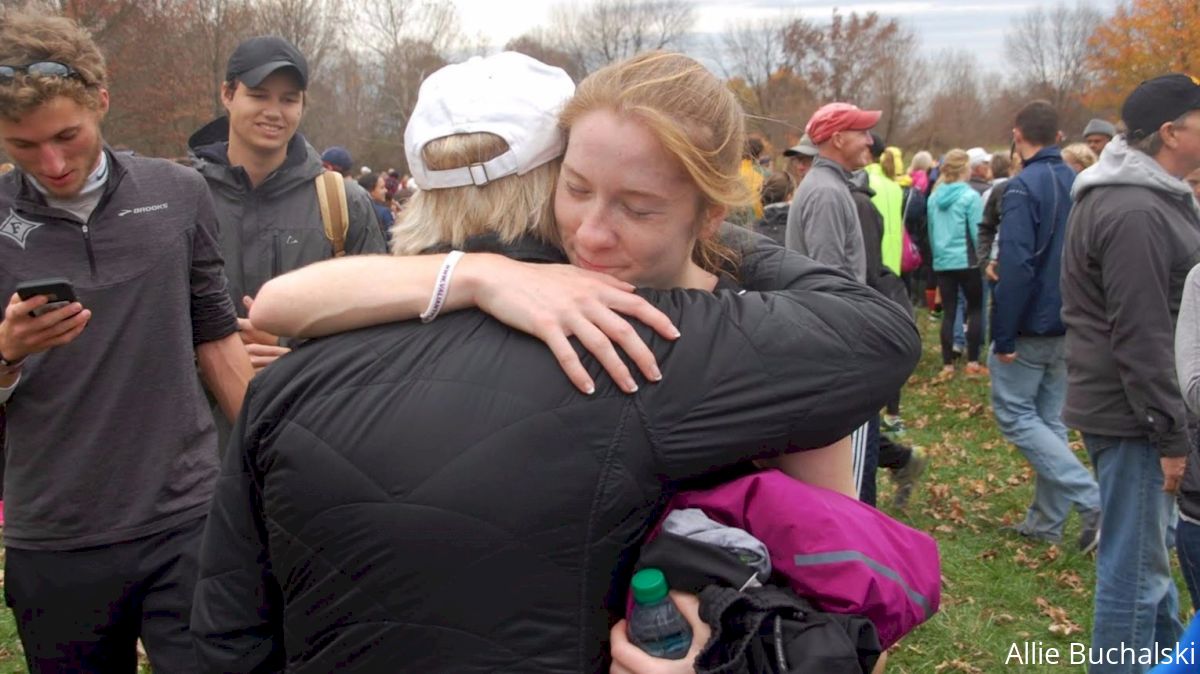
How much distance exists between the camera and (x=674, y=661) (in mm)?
1324

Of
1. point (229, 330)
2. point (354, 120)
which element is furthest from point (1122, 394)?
point (354, 120)

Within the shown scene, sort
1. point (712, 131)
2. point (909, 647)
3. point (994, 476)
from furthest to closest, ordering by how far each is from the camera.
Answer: point (994, 476), point (909, 647), point (712, 131)

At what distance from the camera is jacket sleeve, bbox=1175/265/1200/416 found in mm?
2912

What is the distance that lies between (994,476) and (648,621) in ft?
21.4

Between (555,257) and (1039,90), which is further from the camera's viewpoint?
(1039,90)

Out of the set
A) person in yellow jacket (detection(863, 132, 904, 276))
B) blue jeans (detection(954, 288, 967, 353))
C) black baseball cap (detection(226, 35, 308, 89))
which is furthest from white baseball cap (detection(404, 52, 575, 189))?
blue jeans (detection(954, 288, 967, 353))

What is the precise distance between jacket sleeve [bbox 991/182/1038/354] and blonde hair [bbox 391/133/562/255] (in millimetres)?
4866

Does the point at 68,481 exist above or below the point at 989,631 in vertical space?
above

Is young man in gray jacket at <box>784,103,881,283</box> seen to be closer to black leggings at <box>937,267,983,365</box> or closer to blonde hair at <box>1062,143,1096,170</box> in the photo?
black leggings at <box>937,267,983,365</box>

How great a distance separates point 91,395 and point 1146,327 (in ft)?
11.4

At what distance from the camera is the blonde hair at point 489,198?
150cm

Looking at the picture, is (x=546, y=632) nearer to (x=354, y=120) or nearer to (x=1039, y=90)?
(x=354, y=120)

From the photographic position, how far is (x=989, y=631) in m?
4.81

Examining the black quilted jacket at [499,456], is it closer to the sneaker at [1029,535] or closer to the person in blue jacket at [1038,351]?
the person in blue jacket at [1038,351]
